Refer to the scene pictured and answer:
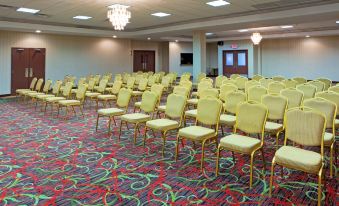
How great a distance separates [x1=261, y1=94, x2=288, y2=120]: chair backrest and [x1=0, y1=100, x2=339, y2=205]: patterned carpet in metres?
0.60

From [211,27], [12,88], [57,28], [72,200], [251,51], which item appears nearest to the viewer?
[72,200]

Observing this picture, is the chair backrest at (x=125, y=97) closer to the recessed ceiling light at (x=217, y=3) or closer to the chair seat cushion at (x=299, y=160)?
the chair seat cushion at (x=299, y=160)

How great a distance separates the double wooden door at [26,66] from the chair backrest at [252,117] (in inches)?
514

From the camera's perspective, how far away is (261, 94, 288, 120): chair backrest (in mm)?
4801

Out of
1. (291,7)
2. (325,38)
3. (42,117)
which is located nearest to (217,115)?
(42,117)

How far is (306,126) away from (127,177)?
2.36 metres

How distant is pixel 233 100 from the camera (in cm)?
558

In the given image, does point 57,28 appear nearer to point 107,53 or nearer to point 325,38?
point 107,53

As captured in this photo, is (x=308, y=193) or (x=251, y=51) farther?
(x=251, y=51)

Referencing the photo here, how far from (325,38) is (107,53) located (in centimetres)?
1355

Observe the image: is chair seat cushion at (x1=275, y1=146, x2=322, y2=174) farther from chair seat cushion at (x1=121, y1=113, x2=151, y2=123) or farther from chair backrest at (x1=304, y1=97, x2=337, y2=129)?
chair seat cushion at (x1=121, y1=113, x2=151, y2=123)

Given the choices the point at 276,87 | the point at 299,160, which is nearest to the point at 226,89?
the point at 276,87

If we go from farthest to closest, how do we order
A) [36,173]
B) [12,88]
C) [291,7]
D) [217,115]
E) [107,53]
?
[107,53]
[12,88]
[291,7]
[217,115]
[36,173]

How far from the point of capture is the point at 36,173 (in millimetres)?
4023
